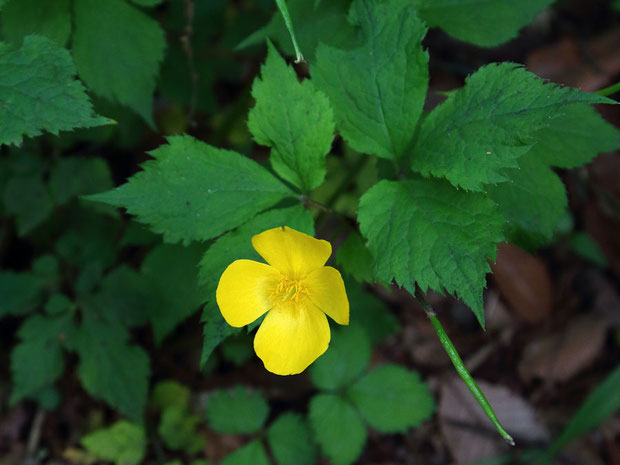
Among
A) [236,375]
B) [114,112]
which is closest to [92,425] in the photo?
[236,375]

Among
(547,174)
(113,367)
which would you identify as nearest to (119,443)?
(113,367)

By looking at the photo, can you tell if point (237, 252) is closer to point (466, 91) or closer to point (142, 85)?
point (466, 91)

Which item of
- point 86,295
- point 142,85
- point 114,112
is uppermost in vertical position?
point 142,85

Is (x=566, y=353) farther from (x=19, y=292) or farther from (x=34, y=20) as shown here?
(x=34, y=20)

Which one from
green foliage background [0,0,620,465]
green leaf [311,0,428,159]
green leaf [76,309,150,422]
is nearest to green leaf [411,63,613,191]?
green foliage background [0,0,620,465]

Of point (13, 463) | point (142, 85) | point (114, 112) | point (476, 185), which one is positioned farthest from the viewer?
point (13, 463)
